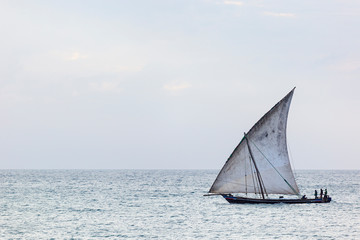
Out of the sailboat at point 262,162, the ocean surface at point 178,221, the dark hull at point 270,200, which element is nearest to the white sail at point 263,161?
the sailboat at point 262,162

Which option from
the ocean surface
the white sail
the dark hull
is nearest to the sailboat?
the white sail

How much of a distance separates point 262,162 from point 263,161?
164 millimetres

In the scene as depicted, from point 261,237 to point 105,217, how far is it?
2033cm

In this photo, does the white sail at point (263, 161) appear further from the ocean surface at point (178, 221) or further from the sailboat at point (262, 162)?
the ocean surface at point (178, 221)

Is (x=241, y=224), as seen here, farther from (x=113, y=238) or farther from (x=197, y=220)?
(x=113, y=238)

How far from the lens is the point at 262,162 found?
63.1 m

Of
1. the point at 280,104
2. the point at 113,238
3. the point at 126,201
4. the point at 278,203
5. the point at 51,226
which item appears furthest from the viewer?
the point at 126,201

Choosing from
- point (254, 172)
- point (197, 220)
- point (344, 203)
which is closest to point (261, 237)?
point (197, 220)

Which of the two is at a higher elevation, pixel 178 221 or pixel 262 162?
pixel 262 162

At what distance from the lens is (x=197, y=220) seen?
55.5m

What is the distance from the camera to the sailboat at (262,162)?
2432 inches

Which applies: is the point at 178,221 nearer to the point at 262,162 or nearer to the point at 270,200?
the point at 262,162

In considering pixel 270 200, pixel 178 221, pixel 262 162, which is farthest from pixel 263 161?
pixel 178 221

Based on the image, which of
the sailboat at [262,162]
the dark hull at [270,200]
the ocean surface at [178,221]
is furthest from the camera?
the dark hull at [270,200]
